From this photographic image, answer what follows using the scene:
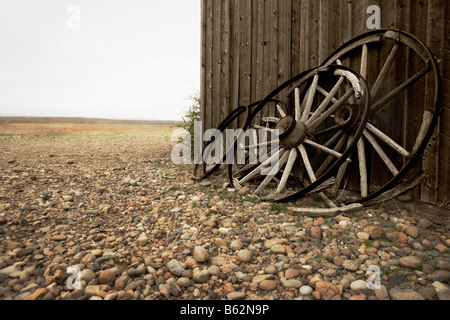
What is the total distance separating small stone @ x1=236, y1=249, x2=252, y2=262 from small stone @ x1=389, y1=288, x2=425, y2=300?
0.83 meters

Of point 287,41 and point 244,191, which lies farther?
point 287,41

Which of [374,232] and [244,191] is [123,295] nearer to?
[374,232]

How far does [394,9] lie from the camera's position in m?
2.79

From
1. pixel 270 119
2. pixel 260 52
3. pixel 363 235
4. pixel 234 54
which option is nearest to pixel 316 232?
pixel 363 235

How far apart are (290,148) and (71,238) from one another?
7.70ft

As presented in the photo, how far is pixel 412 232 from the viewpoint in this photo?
77.7 inches

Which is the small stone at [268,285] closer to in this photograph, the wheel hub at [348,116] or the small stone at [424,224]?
the small stone at [424,224]

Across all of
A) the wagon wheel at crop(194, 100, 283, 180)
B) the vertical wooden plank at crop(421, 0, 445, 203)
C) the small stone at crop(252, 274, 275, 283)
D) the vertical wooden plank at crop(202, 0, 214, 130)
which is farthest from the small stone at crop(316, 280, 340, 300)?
the vertical wooden plank at crop(202, 0, 214, 130)

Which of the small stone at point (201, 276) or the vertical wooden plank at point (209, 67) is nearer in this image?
the small stone at point (201, 276)

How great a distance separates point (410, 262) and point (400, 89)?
1.79 meters

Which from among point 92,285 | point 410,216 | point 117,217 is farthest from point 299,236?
point 117,217

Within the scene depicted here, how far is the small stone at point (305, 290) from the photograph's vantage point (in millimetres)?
1462

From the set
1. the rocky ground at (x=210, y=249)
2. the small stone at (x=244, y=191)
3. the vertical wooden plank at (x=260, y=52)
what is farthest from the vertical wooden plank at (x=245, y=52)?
the rocky ground at (x=210, y=249)

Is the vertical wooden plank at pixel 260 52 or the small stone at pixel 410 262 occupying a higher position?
the vertical wooden plank at pixel 260 52
